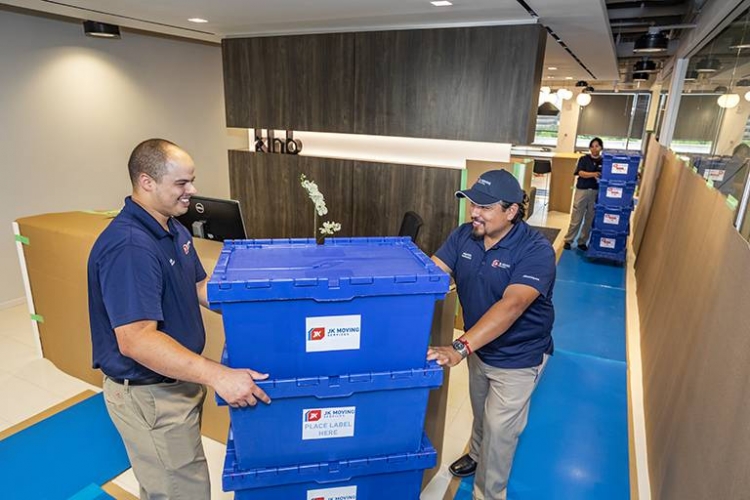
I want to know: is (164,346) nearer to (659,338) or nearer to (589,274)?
(659,338)

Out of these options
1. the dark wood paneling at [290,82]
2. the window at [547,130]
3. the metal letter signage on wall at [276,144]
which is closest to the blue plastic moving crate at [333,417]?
the dark wood paneling at [290,82]

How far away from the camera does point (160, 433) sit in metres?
1.67

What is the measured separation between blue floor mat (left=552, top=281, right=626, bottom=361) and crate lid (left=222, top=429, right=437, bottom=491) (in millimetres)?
2738

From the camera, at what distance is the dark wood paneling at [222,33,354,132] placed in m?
4.40

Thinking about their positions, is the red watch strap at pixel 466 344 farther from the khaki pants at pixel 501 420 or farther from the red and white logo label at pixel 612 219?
the red and white logo label at pixel 612 219

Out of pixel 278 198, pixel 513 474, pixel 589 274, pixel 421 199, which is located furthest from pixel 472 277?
pixel 589 274

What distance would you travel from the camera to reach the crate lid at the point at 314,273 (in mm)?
1216

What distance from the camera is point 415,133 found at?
421 centimetres

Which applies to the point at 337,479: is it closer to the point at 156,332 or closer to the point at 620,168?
the point at 156,332

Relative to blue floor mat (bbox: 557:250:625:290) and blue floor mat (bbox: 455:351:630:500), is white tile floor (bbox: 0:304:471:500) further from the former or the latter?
blue floor mat (bbox: 557:250:625:290)

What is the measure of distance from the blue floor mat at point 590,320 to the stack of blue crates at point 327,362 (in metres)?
2.80

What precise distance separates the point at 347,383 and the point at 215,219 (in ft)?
6.18

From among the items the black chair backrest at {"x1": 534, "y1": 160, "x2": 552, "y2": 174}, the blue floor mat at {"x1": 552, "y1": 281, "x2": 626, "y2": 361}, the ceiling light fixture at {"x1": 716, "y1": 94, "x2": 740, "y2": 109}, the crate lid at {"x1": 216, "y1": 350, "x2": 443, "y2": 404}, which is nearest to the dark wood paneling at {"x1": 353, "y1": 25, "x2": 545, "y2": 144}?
the ceiling light fixture at {"x1": 716, "y1": 94, "x2": 740, "y2": 109}

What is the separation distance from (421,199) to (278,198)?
1704mm
